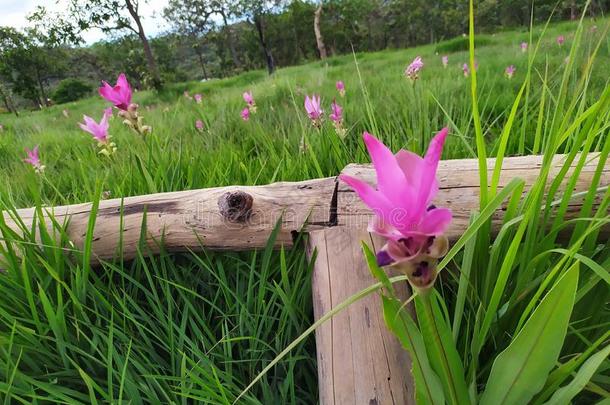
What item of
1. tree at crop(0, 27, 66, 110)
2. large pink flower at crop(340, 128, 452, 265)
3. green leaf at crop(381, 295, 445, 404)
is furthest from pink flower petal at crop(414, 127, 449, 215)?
tree at crop(0, 27, 66, 110)

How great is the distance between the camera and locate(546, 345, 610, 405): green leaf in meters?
0.46

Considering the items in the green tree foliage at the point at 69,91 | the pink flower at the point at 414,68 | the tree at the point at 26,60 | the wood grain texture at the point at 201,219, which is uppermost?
the tree at the point at 26,60

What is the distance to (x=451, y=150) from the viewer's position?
4.66ft

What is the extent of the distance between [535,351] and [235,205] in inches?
27.8

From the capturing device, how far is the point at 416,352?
1.77 ft

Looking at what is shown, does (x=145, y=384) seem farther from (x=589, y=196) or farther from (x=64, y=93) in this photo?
(x=64, y=93)

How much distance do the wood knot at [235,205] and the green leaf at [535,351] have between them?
0.65 metres

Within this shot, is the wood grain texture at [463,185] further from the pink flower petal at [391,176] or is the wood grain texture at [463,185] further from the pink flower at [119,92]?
the pink flower at [119,92]

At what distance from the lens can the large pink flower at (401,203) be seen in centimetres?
34

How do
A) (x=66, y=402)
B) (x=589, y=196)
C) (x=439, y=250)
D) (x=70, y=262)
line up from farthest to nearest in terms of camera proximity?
(x=70, y=262) < (x=66, y=402) < (x=589, y=196) < (x=439, y=250)

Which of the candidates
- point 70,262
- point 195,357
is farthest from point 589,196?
point 70,262

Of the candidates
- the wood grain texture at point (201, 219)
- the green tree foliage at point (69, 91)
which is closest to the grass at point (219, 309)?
the wood grain texture at point (201, 219)

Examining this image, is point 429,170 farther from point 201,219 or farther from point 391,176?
point 201,219

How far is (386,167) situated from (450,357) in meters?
0.33
